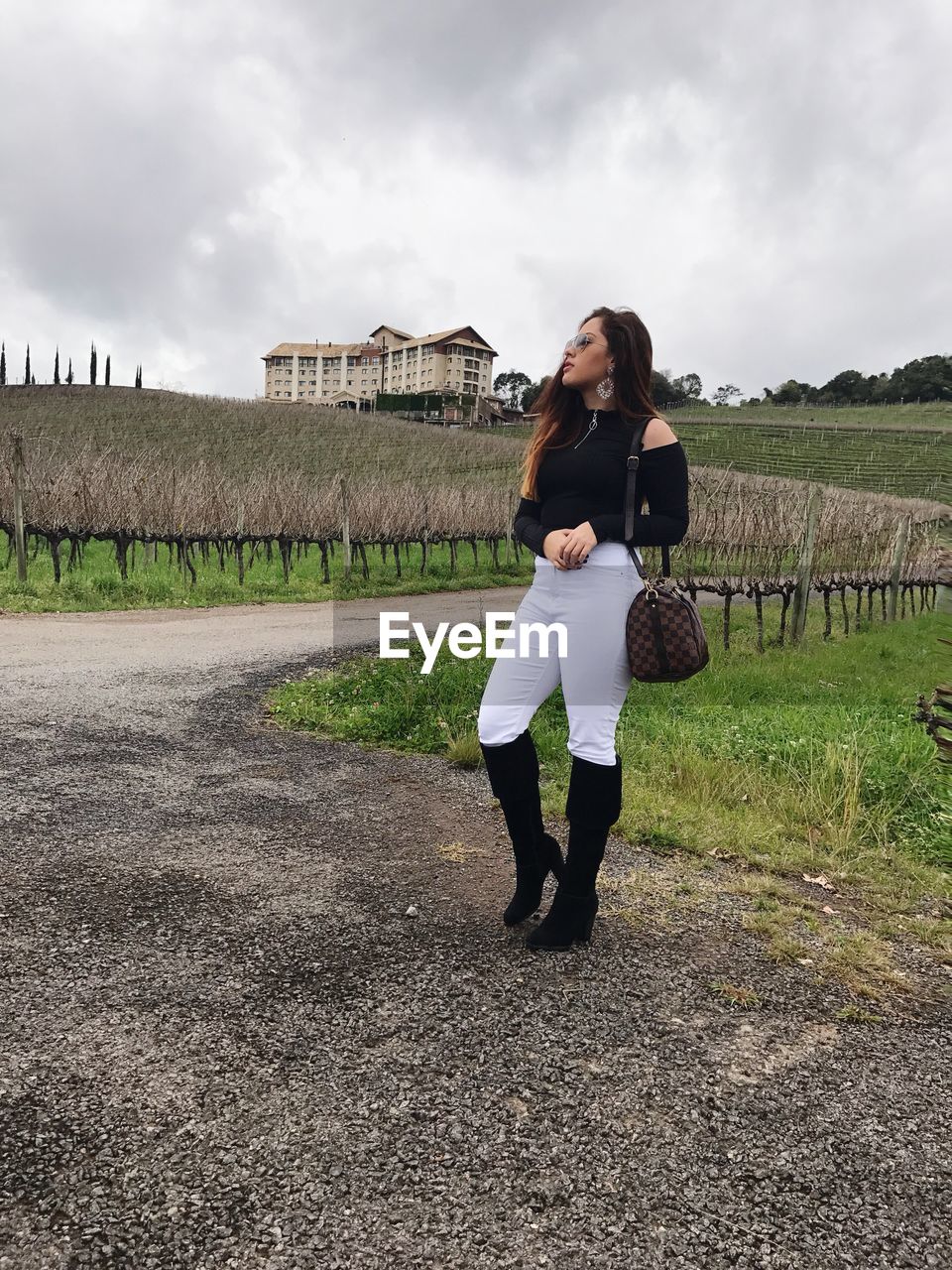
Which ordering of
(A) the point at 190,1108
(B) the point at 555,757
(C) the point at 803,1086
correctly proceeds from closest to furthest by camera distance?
1. (A) the point at 190,1108
2. (C) the point at 803,1086
3. (B) the point at 555,757

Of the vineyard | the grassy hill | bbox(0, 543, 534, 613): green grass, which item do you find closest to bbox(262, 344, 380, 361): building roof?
the grassy hill

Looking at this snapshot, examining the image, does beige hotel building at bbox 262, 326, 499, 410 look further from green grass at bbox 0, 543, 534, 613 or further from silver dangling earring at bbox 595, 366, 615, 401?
silver dangling earring at bbox 595, 366, 615, 401

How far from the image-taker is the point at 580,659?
2756 mm

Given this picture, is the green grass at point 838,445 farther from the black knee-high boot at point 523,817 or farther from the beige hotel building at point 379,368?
the black knee-high boot at point 523,817

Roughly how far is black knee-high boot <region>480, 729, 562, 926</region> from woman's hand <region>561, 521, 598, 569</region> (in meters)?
0.64

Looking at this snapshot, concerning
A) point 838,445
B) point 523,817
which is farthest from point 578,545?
point 838,445

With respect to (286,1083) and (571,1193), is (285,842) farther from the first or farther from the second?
(571,1193)

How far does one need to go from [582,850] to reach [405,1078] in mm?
963

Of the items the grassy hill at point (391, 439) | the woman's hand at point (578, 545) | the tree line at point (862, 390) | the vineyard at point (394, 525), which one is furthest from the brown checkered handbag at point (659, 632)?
the tree line at point (862, 390)

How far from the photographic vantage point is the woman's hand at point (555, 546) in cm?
272

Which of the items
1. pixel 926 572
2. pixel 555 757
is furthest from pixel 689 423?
pixel 555 757

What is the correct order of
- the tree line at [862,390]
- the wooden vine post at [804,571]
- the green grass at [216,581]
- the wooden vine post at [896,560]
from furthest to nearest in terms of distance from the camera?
the tree line at [862,390]
the wooden vine post at [896,560]
the green grass at [216,581]
the wooden vine post at [804,571]

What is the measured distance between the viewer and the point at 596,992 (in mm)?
2660

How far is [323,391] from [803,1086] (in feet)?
430
